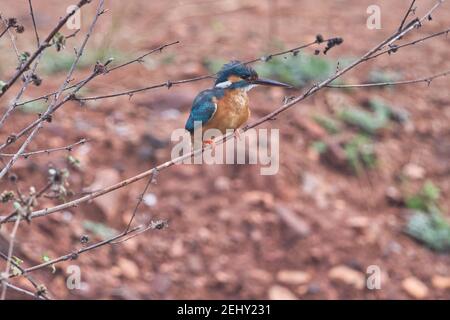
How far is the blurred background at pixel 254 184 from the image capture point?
5.12 meters

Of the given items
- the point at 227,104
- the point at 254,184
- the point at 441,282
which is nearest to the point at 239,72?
the point at 227,104

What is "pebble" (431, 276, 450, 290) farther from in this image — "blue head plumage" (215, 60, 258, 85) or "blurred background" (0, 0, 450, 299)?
"blue head plumage" (215, 60, 258, 85)

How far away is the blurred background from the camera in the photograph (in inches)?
202

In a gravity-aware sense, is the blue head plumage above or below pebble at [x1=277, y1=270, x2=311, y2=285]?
above

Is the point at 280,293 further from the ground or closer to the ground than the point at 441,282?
closer to the ground

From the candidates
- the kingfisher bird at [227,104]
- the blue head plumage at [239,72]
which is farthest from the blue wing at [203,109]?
→ the blue head plumage at [239,72]

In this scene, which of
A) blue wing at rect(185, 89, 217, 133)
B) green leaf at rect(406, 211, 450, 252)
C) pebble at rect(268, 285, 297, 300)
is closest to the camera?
blue wing at rect(185, 89, 217, 133)

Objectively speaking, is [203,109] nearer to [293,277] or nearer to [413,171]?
[293,277]

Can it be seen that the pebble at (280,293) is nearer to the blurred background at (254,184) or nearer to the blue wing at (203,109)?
the blurred background at (254,184)

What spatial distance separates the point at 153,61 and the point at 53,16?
1.95 m

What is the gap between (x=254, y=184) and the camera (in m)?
5.78

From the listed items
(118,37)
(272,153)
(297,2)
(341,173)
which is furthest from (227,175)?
(297,2)

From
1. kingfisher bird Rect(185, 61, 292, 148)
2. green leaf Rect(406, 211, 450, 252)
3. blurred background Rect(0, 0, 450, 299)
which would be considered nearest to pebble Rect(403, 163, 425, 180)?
blurred background Rect(0, 0, 450, 299)

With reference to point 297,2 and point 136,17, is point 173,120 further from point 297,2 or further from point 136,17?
point 297,2
